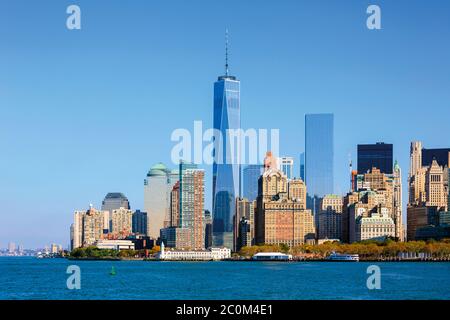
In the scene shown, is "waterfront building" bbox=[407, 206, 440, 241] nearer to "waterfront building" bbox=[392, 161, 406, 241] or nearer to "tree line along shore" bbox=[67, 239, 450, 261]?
"waterfront building" bbox=[392, 161, 406, 241]

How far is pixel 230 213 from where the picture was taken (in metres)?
125

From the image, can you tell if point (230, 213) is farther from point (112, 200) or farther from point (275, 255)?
point (275, 255)

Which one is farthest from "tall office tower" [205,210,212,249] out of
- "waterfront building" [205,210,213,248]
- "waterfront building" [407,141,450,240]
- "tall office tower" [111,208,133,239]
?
"waterfront building" [407,141,450,240]

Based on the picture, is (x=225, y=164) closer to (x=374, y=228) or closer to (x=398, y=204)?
(x=374, y=228)

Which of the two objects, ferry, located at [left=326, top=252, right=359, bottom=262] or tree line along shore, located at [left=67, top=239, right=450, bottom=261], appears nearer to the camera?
ferry, located at [left=326, top=252, right=359, bottom=262]

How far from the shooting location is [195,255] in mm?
103875

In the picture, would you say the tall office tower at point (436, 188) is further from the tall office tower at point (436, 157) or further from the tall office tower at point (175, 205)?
the tall office tower at point (175, 205)

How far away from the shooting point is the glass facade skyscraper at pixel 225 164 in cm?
9975

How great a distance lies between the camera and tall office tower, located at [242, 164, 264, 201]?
127 m

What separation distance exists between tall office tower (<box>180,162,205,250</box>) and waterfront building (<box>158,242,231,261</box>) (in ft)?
29.0
